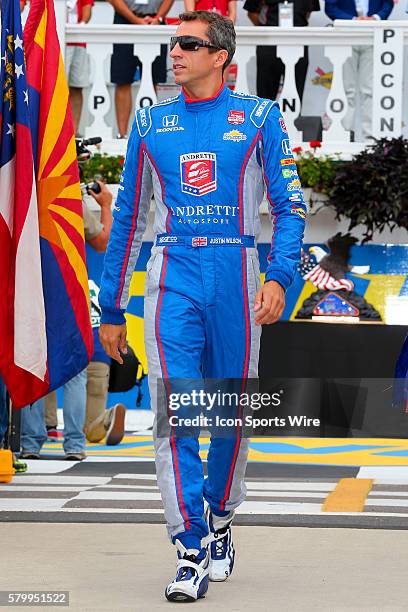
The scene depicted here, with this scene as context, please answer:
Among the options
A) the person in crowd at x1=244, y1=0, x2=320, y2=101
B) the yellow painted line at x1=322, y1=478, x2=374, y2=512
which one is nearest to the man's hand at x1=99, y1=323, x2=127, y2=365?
the yellow painted line at x1=322, y1=478, x2=374, y2=512

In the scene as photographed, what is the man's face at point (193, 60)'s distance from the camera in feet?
17.7

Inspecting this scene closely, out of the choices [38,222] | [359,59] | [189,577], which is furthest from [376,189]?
[189,577]

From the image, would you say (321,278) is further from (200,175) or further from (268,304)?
(268,304)

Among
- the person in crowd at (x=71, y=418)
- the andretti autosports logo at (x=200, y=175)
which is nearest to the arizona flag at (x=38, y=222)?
the person in crowd at (x=71, y=418)

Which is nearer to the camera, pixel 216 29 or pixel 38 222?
pixel 216 29

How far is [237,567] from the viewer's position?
5.66 m

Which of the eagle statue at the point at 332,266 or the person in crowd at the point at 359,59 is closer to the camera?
the eagle statue at the point at 332,266

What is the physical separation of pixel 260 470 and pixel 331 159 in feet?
20.5

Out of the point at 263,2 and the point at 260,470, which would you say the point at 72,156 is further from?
the point at 263,2

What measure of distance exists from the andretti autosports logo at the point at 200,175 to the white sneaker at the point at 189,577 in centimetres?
127

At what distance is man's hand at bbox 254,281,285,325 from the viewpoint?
16.6ft

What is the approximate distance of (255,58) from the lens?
55.2 ft

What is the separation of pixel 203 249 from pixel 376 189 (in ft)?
34.0

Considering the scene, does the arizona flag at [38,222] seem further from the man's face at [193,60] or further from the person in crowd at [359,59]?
the person in crowd at [359,59]
